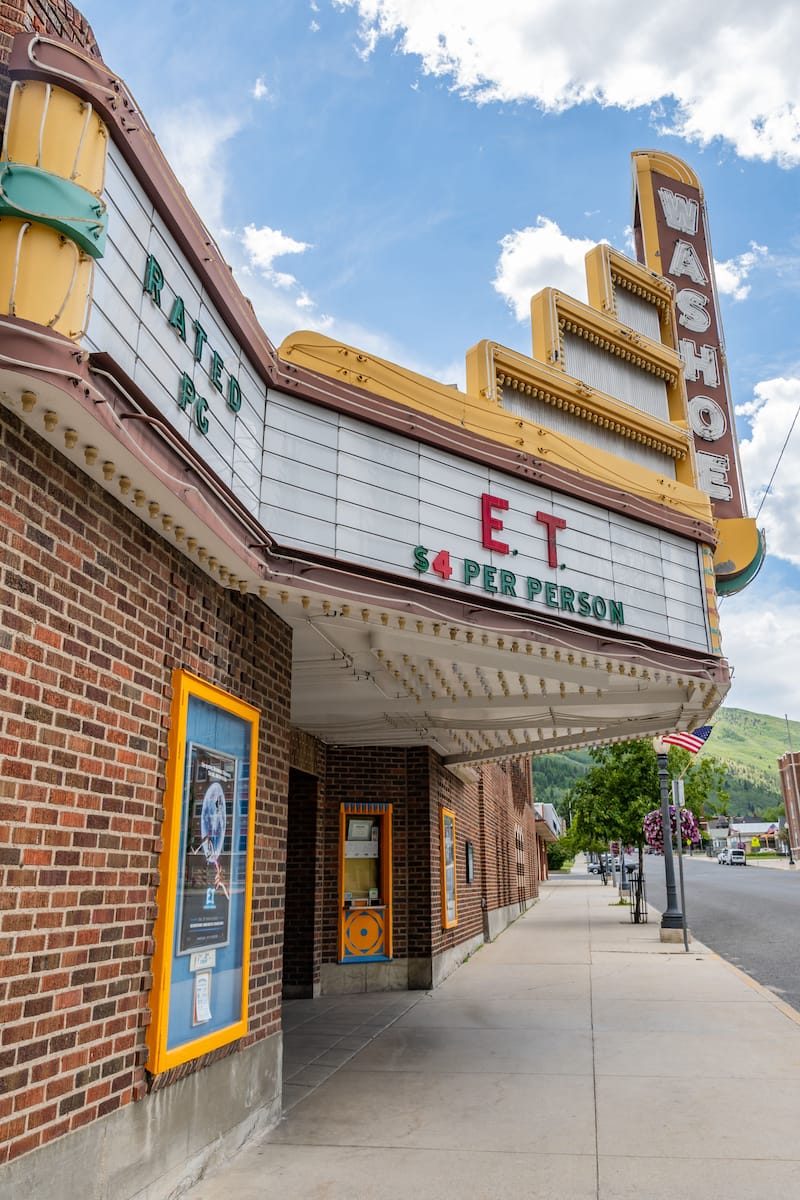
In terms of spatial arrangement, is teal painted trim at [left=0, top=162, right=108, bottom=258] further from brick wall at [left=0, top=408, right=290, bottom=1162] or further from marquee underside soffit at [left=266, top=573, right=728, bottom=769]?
marquee underside soffit at [left=266, top=573, right=728, bottom=769]

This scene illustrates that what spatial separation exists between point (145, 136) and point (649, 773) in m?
24.5

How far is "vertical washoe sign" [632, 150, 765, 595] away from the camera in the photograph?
11172 millimetres

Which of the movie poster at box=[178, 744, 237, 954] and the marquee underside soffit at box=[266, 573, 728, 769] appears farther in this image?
the marquee underside soffit at box=[266, 573, 728, 769]

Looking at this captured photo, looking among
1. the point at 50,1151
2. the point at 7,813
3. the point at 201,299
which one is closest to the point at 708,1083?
the point at 50,1151

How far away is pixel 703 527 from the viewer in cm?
941

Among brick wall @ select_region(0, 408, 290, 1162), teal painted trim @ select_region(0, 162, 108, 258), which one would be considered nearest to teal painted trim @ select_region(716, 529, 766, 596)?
brick wall @ select_region(0, 408, 290, 1162)

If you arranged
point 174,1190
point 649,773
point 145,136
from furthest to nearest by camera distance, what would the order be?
1. point 649,773
2. point 174,1190
3. point 145,136

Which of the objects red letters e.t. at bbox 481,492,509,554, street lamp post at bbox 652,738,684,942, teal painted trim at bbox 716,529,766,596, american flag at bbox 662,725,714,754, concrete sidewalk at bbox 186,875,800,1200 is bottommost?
concrete sidewalk at bbox 186,875,800,1200

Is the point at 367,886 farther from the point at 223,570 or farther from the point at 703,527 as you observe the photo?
the point at 223,570

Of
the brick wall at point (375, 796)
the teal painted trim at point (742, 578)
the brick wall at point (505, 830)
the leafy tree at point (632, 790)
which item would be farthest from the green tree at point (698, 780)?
the teal painted trim at point (742, 578)

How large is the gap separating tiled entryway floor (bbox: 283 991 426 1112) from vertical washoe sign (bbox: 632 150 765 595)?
263 inches

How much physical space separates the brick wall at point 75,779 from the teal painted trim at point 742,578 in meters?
7.48

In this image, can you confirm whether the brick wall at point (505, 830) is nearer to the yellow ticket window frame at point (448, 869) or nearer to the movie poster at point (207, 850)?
the yellow ticket window frame at point (448, 869)

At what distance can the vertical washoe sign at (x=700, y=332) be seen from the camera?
440 inches
